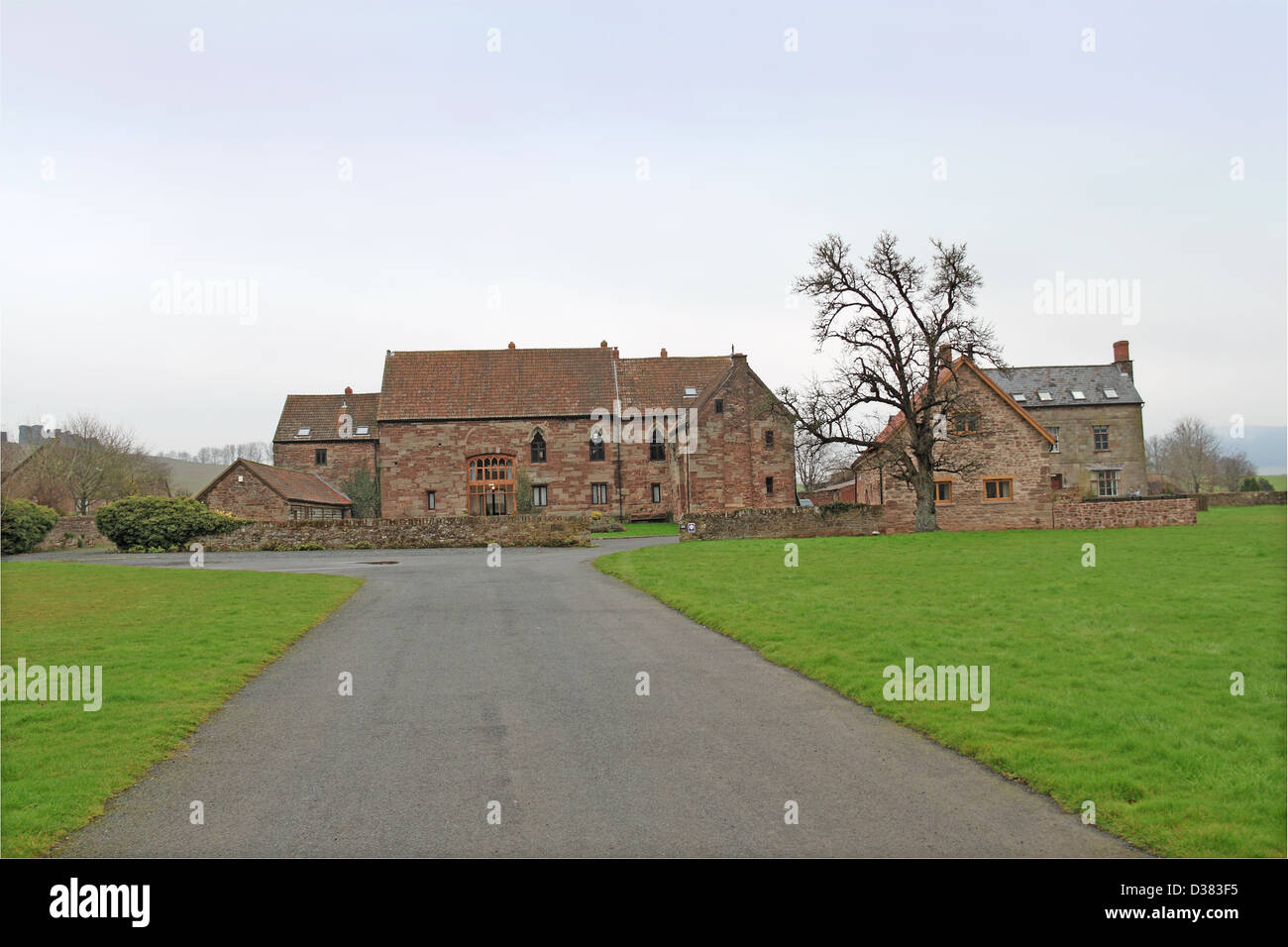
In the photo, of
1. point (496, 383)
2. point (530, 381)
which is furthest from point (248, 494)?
point (530, 381)

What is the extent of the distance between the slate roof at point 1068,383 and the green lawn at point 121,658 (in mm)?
62114

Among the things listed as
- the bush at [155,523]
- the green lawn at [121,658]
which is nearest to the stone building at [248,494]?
the bush at [155,523]

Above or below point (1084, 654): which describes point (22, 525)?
above

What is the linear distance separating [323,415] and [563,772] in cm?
6484

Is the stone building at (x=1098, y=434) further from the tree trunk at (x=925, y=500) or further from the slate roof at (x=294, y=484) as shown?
the slate roof at (x=294, y=484)

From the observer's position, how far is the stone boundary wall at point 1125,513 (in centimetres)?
4278

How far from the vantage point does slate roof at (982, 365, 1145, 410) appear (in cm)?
7150

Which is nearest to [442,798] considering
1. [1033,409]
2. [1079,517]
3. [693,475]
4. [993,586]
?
[993,586]

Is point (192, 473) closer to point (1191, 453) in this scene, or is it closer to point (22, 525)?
point (22, 525)

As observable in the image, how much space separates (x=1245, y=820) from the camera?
19.7 feet

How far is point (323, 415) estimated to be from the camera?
6744 centimetres

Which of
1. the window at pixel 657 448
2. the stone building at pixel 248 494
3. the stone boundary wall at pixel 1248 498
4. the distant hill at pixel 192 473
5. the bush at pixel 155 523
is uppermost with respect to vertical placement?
the distant hill at pixel 192 473

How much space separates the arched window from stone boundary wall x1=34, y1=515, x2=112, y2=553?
22.2m

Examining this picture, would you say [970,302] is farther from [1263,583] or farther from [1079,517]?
[1263,583]
